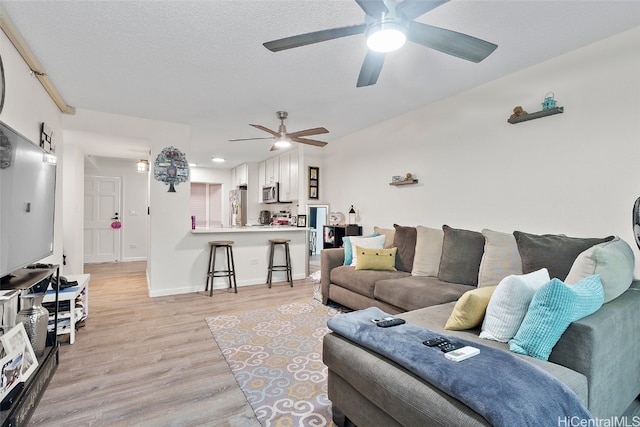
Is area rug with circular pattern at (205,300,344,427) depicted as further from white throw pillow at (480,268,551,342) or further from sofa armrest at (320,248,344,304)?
white throw pillow at (480,268,551,342)

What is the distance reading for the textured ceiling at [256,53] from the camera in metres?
1.95

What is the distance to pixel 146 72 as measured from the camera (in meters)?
2.79

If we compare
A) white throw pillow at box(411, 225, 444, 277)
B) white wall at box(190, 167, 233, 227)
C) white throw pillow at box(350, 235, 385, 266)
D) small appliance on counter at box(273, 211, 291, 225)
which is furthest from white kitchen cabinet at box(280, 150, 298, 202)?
white throw pillow at box(411, 225, 444, 277)

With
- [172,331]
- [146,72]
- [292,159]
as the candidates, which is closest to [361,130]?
[292,159]

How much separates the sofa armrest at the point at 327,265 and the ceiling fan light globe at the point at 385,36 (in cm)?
253

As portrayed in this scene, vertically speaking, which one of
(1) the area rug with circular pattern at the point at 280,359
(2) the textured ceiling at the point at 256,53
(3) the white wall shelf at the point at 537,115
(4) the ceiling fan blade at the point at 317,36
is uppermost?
(2) the textured ceiling at the point at 256,53

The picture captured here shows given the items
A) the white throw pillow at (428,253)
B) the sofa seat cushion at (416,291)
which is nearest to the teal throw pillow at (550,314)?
Answer: the sofa seat cushion at (416,291)

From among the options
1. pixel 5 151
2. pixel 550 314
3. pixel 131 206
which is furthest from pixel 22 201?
pixel 131 206

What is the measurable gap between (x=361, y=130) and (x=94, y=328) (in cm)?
420

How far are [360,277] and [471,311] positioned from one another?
159cm

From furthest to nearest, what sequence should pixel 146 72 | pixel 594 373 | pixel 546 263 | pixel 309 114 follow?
pixel 309 114
pixel 146 72
pixel 546 263
pixel 594 373

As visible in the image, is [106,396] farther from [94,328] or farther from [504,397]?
[504,397]

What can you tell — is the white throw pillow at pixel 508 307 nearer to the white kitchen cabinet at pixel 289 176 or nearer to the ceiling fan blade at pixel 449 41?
the ceiling fan blade at pixel 449 41

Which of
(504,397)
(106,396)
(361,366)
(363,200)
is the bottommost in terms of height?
(106,396)
